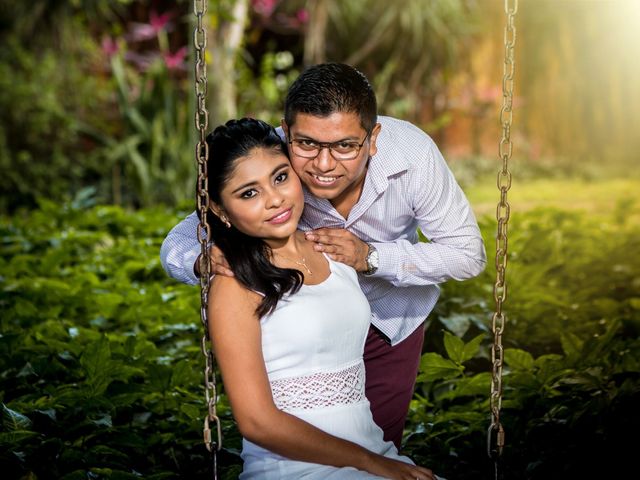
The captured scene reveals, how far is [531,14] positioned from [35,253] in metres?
9.38

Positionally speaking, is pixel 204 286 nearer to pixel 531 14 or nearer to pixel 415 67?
pixel 415 67

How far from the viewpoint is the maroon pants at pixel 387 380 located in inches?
128

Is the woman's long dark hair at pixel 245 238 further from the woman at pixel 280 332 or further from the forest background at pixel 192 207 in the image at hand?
the forest background at pixel 192 207

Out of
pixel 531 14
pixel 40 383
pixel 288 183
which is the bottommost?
pixel 40 383

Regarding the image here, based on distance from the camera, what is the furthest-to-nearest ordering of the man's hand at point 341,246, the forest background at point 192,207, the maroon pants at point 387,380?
the maroon pants at point 387,380
the forest background at point 192,207
the man's hand at point 341,246

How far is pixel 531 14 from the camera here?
13.3 metres

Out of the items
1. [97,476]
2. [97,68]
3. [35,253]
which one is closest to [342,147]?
[97,476]

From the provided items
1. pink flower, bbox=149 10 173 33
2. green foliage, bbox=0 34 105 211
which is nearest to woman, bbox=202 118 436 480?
green foliage, bbox=0 34 105 211

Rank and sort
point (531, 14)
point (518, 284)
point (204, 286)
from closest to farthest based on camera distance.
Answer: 1. point (204, 286)
2. point (518, 284)
3. point (531, 14)

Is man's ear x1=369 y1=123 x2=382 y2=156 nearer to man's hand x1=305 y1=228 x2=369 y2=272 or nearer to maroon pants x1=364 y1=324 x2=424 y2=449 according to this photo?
man's hand x1=305 y1=228 x2=369 y2=272

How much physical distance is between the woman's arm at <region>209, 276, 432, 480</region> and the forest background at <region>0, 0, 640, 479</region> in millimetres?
450

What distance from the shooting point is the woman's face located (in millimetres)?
2555

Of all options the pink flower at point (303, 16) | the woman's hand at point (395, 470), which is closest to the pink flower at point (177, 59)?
the pink flower at point (303, 16)

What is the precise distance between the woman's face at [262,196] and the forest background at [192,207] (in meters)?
0.76
